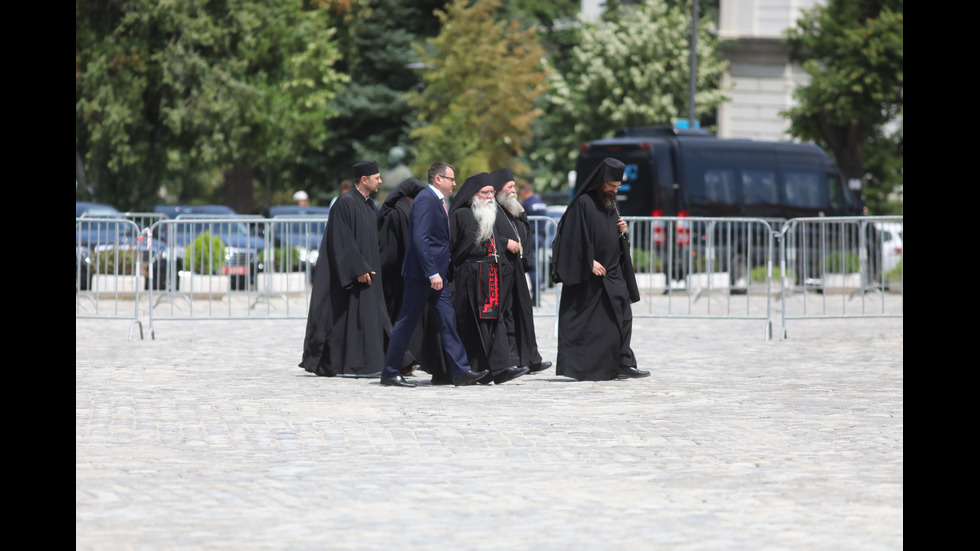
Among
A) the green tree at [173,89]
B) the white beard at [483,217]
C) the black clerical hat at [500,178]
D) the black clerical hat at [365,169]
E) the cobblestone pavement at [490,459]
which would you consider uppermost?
the green tree at [173,89]

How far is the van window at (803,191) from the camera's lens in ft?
96.6

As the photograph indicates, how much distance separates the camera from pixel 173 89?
34125 mm

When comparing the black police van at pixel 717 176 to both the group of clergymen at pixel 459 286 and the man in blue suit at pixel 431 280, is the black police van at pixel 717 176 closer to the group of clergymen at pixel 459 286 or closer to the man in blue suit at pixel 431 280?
the group of clergymen at pixel 459 286

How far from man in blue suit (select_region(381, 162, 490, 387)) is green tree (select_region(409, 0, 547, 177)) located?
25.7 m

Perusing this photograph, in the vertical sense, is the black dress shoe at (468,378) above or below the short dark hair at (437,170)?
below

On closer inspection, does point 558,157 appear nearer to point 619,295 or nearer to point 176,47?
point 176,47

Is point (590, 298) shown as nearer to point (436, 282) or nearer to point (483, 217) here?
point (483, 217)

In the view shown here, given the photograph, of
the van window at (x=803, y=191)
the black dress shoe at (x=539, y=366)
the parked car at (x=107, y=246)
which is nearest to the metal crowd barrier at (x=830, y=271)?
the black dress shoe at (x=539, y=366)

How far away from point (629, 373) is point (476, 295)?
58.6 inches

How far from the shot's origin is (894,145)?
147 feet

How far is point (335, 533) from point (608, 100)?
133 ft

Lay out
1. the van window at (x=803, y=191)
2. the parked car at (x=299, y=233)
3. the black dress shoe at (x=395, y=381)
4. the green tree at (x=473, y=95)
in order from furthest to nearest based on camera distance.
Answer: the green tree at (x=473, y=95), the van window at (x=803, y=191), the parked car at (x=299, y=233), the black dress shoe at (x=395, y=381)

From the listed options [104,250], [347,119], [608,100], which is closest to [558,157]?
[608,100]

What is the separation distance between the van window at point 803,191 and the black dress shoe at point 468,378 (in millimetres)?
17935
